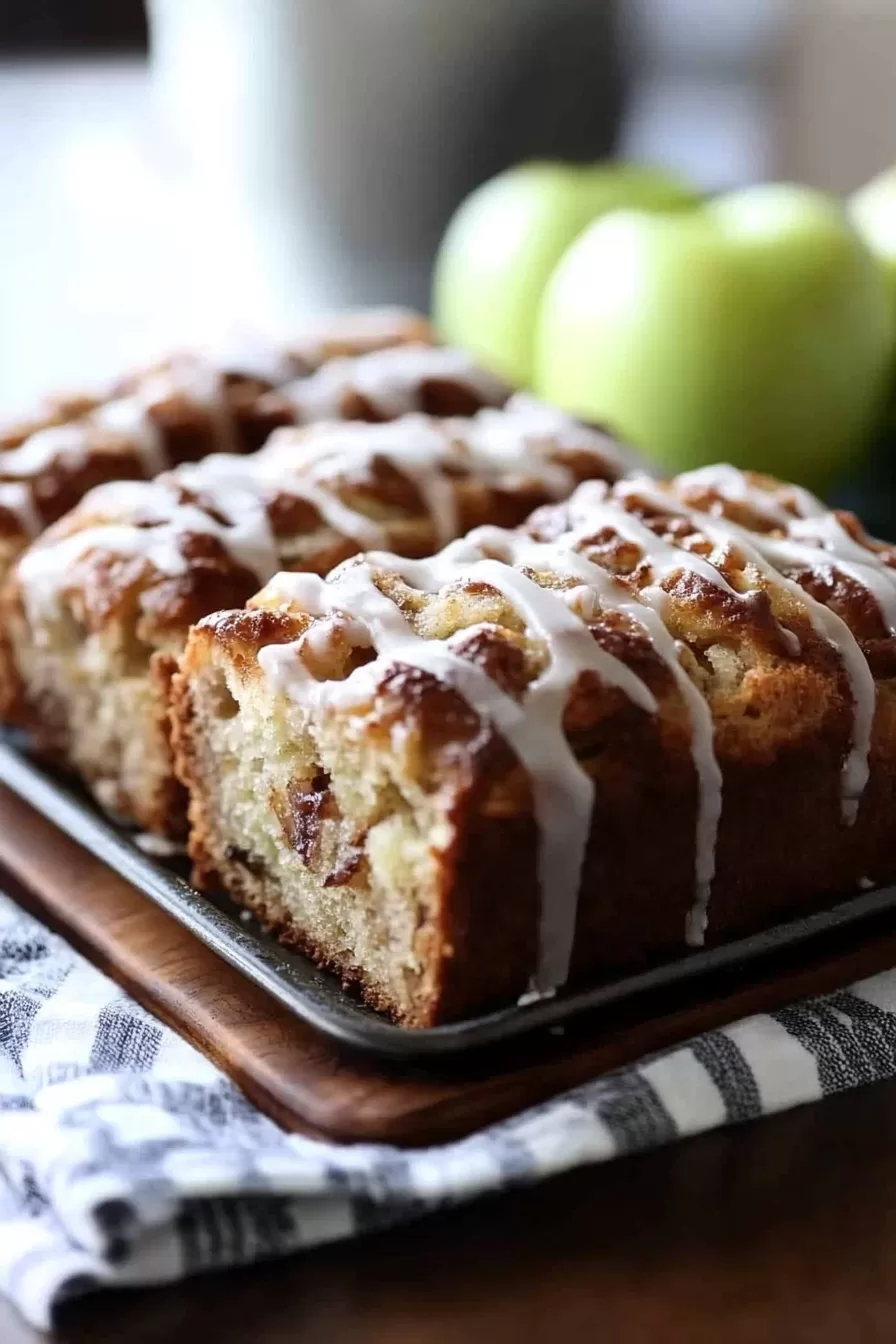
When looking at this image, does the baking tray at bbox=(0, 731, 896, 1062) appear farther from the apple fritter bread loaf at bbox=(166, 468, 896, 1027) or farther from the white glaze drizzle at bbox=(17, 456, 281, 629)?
the white glaze drizzle at bbox=(17, 456, 281, 629)

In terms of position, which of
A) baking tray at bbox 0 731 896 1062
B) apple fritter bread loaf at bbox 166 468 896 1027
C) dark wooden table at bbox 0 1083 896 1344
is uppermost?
apple fritter bread loaf at bbox 166 468 896 1027

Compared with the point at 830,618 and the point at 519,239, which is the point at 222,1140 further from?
the point at 519,239

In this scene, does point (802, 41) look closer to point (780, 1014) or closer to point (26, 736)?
point (26, 736)

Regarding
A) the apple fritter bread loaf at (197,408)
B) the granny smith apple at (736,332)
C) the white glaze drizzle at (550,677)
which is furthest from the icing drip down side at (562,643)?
the granny smith apple at (736,332)

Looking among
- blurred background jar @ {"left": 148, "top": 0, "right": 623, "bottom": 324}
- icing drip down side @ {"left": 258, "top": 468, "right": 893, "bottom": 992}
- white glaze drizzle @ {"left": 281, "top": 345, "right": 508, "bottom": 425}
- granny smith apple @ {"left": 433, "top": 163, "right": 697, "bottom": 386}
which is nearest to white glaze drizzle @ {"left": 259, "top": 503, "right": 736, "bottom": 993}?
icing drip down side @ {"left": 258, "top": 468, "right": 893, "bottom": 992}

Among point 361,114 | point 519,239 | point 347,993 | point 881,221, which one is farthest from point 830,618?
point 361,114

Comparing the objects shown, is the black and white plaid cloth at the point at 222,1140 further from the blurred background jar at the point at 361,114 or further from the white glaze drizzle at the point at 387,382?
the blurred background jar at the point at 361,114

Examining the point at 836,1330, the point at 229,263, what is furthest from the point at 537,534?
the point at 229,263
